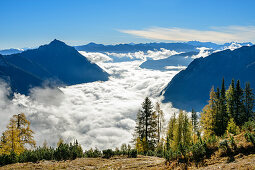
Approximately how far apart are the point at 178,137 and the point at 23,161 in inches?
1335

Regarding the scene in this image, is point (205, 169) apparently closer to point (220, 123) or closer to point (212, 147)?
point (212, 147)

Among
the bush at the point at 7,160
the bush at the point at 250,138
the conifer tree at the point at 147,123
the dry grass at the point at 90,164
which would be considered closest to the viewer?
the bush at the point at 250,138

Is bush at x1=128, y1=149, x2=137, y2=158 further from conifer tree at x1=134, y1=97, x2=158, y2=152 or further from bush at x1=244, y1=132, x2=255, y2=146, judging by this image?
conifer tree at x1=134, y1=97, x2=158, y2=152

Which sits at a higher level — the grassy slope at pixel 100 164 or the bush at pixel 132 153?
the bush at pixel 132 153

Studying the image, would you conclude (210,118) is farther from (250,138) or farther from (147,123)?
(250,138)

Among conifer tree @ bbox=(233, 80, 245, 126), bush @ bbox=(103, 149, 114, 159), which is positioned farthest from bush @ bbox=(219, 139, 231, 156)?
conifer tree @ bbox=(233, 80, 245, 126)

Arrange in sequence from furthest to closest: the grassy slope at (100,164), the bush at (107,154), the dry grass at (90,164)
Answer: the bush at (107,154), the dry grass at (90,164), the grassy slope at (100,164)

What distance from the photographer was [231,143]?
15.1 metres

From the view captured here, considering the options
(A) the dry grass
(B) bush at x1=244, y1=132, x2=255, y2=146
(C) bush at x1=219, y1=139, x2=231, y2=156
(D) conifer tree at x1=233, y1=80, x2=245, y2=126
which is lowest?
(A) the dry grass

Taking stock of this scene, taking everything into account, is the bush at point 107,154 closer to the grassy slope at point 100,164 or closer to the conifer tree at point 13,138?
the grassy slope at point 100,164

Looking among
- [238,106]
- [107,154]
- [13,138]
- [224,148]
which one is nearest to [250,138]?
[224,148]

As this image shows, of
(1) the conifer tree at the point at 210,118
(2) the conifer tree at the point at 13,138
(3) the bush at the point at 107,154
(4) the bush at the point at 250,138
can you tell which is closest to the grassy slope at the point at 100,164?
(3) the bush at the point at 107,154

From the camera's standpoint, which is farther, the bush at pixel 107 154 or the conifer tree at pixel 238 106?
the conifer tree at pixel 238 106

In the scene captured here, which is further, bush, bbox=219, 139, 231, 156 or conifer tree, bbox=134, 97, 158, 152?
conifer tree, bbox=134, 97, 158, 152
